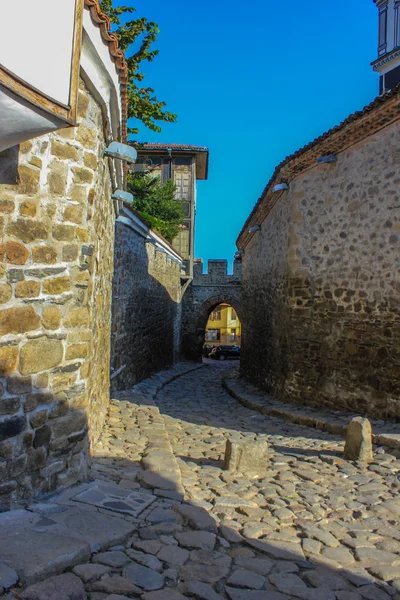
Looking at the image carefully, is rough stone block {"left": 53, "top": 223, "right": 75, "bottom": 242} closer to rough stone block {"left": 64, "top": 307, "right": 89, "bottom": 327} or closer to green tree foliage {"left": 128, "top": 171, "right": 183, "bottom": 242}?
rough stone block {"left": 64, "top": 307, "right": 89, "bottom": 327}

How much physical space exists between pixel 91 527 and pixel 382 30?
21.1 meters

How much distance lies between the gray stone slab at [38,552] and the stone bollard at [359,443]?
141 inches

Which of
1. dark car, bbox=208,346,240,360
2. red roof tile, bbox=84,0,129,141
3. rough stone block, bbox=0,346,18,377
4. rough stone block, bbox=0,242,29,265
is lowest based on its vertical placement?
dark car, bbox=208,346,240,360

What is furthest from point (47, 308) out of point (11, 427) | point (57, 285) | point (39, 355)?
point (11, 427)

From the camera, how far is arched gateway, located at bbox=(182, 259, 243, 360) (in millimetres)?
23234

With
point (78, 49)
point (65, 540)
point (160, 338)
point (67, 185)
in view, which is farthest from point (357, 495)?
point (160, 338)

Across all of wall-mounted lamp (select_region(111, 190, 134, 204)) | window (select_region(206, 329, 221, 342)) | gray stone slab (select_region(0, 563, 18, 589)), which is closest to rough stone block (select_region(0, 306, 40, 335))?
gray stone slab (select_region(0, 563, 18, 589))

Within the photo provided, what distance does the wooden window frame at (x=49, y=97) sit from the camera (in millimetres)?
2578

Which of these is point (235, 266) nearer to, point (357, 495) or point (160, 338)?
point (160, 338)

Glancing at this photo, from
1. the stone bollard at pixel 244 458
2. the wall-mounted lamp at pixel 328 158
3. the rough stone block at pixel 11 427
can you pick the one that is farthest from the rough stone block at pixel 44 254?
the wall-mounted lamp at pixel 328 158

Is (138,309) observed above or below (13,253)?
below

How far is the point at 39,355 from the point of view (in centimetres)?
337

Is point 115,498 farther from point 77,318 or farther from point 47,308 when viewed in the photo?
point 47,308

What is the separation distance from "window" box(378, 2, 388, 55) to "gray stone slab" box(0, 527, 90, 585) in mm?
20518
